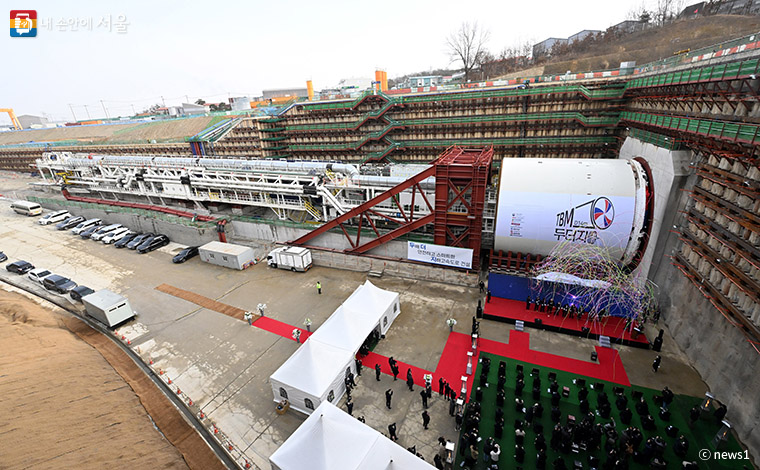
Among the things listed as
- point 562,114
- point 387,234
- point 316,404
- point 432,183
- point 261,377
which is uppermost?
point 562,114

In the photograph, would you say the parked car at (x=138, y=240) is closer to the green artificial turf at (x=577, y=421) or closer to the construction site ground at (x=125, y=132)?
the construction site ground at (x=125, y=132)

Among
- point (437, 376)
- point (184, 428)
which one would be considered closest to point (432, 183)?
point (437, 376)

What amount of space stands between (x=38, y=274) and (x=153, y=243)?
25.2 ft

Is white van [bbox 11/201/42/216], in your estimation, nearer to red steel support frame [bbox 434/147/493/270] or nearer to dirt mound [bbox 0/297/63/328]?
dirt mound [bbox 0/297/63/328]

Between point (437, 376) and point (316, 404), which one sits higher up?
point (316, 404)

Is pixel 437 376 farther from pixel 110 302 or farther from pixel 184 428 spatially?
pixel 110 302

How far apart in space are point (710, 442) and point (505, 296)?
9.55 meters

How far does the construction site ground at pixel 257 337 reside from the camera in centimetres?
1258

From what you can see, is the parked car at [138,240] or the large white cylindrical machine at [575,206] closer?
the large white cylindrical machine at [575,206]

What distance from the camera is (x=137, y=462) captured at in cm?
1059

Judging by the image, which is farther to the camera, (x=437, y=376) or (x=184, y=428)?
(x=437, y=376)

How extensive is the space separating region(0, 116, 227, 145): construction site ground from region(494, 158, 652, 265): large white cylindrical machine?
56.8 metres

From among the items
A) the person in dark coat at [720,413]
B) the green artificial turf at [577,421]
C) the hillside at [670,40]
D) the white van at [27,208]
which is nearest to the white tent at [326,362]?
the green artificial turf at [577,421]

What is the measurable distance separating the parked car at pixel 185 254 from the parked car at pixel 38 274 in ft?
28.0
